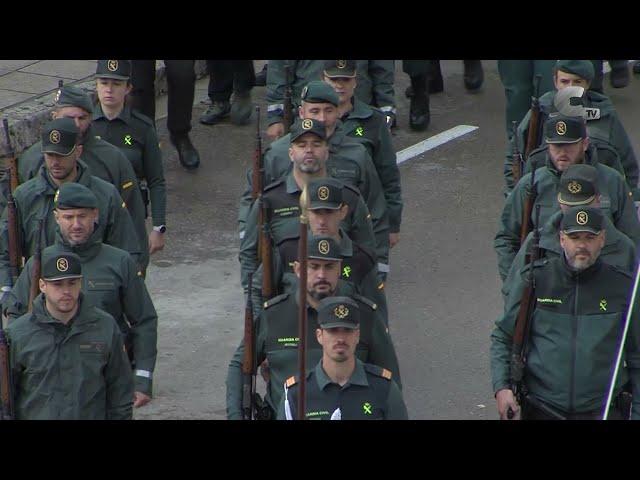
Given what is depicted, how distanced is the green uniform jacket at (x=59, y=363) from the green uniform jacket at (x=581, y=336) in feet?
6.66

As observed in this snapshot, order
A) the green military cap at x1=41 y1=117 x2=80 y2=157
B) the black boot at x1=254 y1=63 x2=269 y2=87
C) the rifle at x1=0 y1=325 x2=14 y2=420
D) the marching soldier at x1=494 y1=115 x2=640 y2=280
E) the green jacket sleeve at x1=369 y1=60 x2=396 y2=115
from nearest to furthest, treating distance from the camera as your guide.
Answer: the rifle at x1=0 y1=325 x2=14 y2=420 → the green military cap at x1=41 y1=117 x2=80 y2=157 → the marching soldier at x1=494 y1=115 x2=640 y2=280 → the green jacket sleeve at x1=369 y1=60 x2=396 y2=115 → the black boot at x1=254 y1=63 x2=269 y2=87

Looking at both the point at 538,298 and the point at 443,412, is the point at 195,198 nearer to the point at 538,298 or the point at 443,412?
the point at 443,412

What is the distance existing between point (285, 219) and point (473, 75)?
6874mm

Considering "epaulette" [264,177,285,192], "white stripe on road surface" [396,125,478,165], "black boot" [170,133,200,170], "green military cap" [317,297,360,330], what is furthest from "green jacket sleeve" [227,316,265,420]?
"white stripe on road surface" [396,125,478,165]

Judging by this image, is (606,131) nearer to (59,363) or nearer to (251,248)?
(251,248)

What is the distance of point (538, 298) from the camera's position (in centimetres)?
754

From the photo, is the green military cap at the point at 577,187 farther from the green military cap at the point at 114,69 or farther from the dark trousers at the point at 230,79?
the dark trousers at the point at 230,79

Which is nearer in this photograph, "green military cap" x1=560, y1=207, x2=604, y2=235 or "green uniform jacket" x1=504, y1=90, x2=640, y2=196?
"green military cap" x1=560, y1=207, x2=604, y2=235

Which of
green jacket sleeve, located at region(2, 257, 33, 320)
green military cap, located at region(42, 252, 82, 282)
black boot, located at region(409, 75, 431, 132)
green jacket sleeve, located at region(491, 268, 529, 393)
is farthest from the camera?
black boot, located at region(409, 75, 431, 132)

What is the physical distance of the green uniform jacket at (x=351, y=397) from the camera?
6859 mm

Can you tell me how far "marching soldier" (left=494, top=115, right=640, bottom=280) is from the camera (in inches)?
348

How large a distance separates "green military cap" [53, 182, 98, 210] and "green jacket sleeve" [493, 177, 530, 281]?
2339 mm

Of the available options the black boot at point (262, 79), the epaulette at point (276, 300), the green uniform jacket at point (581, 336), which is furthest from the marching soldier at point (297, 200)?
the black boot at point (262, 79)

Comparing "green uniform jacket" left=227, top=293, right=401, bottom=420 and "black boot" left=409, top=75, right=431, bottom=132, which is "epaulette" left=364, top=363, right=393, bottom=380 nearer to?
"green uniform jacket" left=227, top=293, right=401, bottom=420
